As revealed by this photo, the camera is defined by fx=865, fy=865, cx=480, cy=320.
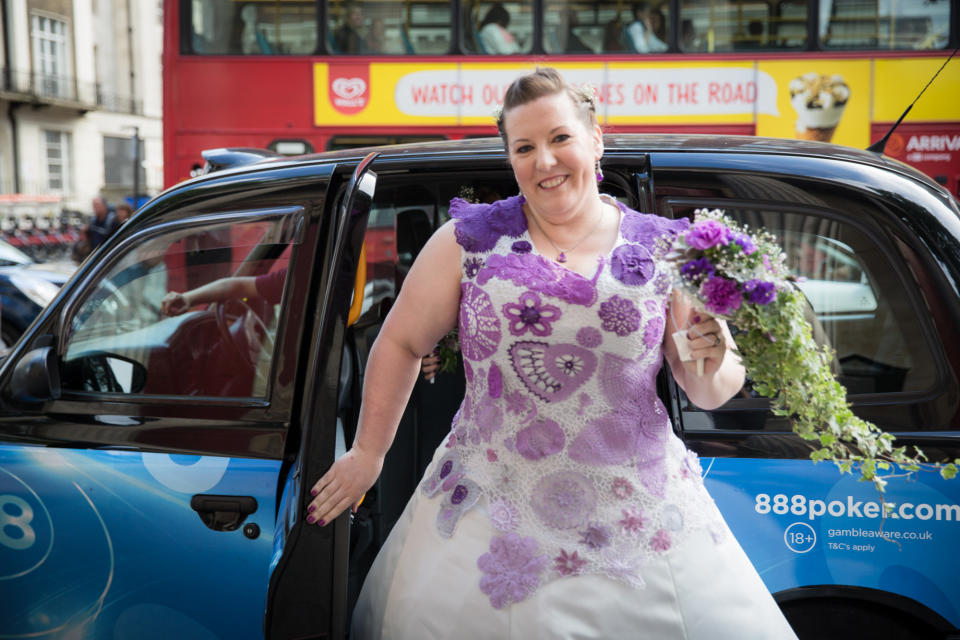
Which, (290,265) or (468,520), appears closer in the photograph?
(468,520)

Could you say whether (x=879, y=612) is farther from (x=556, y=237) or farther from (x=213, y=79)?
(x=213, y=79)

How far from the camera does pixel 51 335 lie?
2.52 m

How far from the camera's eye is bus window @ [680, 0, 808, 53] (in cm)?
759

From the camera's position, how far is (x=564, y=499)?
177 centimetres

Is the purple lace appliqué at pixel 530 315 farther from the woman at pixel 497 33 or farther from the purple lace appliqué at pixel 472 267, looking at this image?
the woman at pixel 497 33

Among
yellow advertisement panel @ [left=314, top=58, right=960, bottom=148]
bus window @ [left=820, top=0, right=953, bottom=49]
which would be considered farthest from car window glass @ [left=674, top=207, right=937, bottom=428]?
bus window @ [left=820, top=0, right=953, bottom=49]

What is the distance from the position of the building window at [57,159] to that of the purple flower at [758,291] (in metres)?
34.5

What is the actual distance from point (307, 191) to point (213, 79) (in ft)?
20.4

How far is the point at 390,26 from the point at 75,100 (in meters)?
28.5

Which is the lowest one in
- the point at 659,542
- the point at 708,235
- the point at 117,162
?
the point at 659,542

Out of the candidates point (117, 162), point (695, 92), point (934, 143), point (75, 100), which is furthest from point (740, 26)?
point (117, 162)

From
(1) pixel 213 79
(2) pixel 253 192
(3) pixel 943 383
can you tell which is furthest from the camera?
(1) pixel 213 79

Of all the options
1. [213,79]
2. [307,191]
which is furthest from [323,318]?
[213,79]

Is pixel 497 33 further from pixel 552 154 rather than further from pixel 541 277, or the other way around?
pixel 541 277
